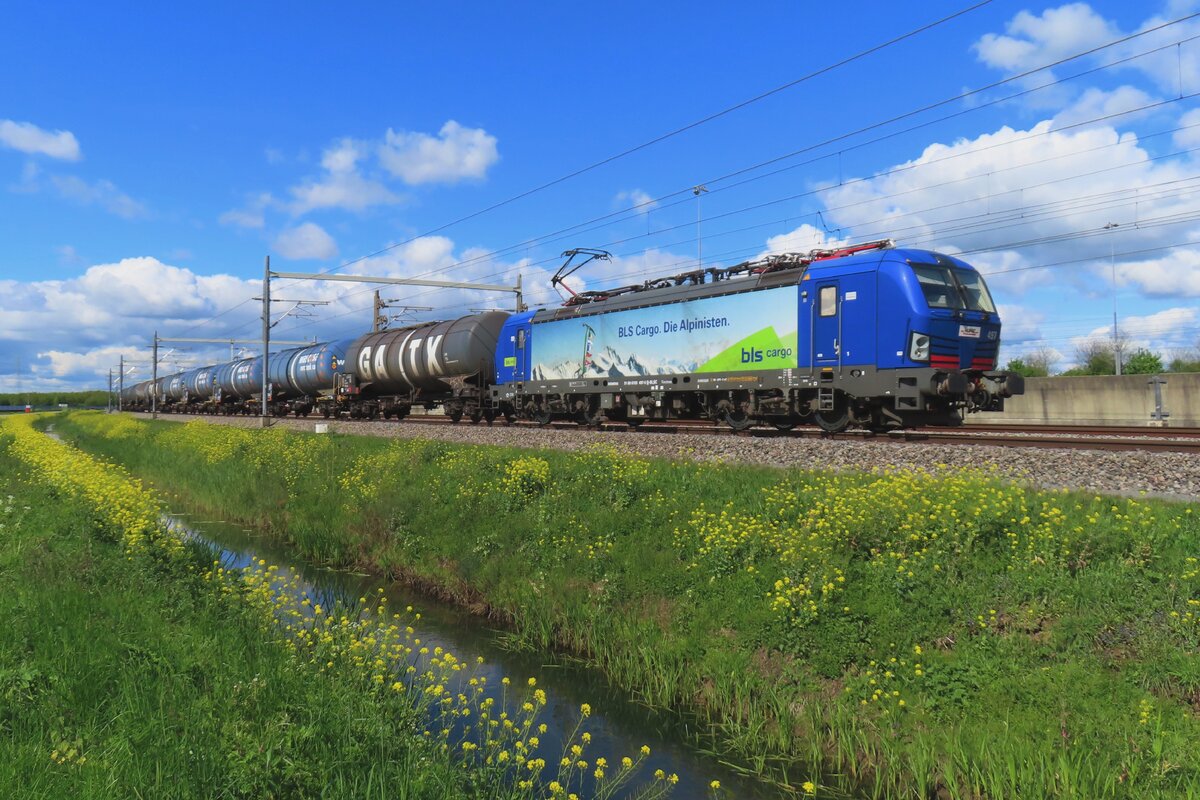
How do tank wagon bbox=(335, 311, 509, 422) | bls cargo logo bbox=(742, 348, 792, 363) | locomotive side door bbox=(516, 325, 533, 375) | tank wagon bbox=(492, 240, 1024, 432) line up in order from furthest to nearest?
tank wagon bbox=(335, 311, 509, 422)
locomotive side door bbox=(516, 325, 533, 375)
bls cargo logo bbox=(742, 348, 792, 363)
tank wagon bbox=(492, 240, 1024, 432)

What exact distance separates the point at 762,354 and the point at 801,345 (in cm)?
104

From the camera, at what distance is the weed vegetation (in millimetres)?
3900

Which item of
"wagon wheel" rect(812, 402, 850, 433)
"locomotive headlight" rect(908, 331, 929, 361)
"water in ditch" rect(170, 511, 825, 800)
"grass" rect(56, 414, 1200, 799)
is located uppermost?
"locomotive headlight" rect(908, 331, 929, 361)

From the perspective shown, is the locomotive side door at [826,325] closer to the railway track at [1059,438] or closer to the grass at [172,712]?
the railway track at [1059,438]

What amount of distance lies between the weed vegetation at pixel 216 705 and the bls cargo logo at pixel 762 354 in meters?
10.2

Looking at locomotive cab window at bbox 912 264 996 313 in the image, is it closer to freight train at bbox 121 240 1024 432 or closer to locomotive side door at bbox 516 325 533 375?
freight train at bbox 121 240 1024 432

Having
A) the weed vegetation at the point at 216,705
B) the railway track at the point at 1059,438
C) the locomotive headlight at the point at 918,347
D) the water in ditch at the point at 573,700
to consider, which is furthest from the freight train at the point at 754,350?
the weed vegetation at the point at 216,705

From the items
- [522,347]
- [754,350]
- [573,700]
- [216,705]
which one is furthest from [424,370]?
[216,705]

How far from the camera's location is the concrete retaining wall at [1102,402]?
20922 mm

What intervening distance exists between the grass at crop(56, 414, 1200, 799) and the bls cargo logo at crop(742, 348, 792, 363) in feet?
17.3

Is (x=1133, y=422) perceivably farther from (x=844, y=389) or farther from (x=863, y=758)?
(x=863, y=758)

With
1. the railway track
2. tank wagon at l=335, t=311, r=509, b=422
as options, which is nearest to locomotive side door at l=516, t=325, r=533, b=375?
tank wagon at l=335, t=311, r=509, b=422

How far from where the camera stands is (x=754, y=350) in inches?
644

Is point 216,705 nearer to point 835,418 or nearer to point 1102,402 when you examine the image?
point 835,418
